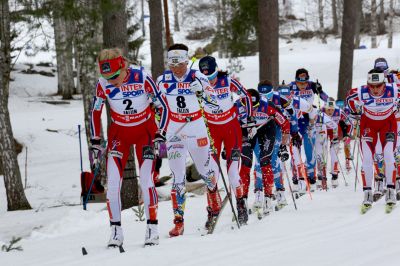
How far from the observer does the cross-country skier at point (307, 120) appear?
1290 centimetres

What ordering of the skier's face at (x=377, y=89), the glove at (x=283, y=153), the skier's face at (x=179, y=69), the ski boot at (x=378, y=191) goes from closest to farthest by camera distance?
the skier's face at (x=179, y=69) → the skier's face at (x=377, y=89) → the ski boot at (x=378, y=191) → the glove at (x=283, y=153)

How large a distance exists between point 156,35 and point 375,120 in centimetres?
1000

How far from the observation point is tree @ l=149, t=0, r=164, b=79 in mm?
17438

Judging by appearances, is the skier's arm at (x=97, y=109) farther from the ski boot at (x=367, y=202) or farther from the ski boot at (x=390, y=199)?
the ski boot at (x=390, y=199)

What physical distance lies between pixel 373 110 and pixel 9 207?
8.18m

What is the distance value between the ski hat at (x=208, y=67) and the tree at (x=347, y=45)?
45.2 ft

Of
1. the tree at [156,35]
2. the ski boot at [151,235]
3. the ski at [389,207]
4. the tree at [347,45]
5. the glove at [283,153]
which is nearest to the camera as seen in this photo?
the ski boot at [151,235]

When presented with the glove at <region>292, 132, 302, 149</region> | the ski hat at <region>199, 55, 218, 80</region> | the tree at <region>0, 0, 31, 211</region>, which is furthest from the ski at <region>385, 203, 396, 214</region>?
the tree at <region>0, 0, 31, 211</region>

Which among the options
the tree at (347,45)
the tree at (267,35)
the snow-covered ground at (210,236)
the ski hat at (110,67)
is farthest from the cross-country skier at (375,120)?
the tree at (347,45)

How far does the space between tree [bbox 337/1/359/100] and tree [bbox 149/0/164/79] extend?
716cm

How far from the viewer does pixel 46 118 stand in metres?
24.7

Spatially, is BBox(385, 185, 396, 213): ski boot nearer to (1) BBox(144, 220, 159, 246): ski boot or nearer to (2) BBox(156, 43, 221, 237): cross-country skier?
(2) BBox(156, 43, 221, 237): cross-country skier

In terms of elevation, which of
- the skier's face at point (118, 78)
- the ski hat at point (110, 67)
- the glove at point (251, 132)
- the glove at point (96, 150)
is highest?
the ski hat at point (110, 67)

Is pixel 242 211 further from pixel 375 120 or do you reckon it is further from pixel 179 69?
pixel 375 120
